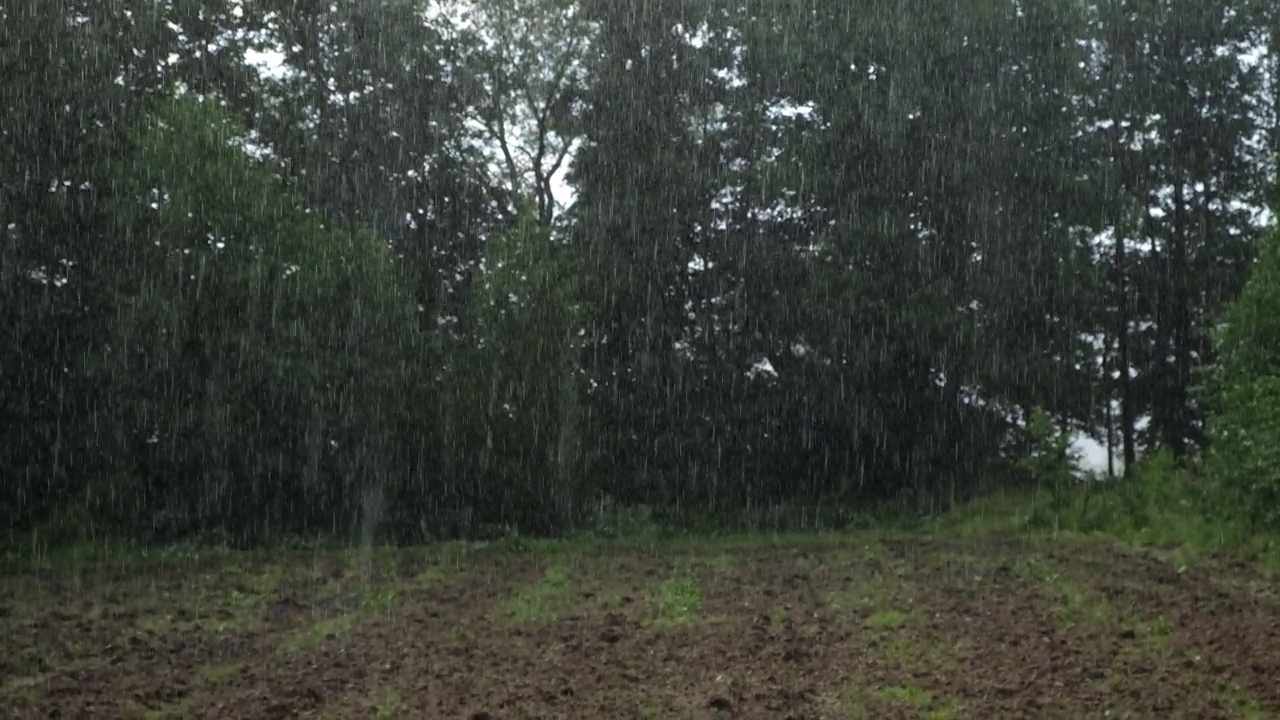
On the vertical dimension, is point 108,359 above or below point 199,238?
below

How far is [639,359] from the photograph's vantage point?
2406cm

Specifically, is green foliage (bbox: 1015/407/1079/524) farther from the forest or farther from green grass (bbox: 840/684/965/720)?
green grass (bbox: 840/684/965/720)

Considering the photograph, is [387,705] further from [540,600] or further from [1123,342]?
[1123,342]

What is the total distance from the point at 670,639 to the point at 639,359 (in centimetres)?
1500

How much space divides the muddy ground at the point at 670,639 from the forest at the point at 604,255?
471 centimetres

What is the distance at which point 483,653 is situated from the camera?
885cm

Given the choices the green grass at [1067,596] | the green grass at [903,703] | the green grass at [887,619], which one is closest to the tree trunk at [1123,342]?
the green grass at [1067,596]

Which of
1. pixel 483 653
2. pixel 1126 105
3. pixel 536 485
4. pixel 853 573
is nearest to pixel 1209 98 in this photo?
pixel 1126 105

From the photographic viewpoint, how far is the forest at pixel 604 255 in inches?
732

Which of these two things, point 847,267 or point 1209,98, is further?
point 1209,98

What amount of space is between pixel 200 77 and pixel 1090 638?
1865 cm

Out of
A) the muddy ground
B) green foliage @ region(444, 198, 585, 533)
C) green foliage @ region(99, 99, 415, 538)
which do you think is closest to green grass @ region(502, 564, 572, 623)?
the muddy ground

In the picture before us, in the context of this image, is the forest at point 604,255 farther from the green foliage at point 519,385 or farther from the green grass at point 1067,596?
the green grass at point 1067,596

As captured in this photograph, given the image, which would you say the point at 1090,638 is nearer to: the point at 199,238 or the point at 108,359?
the point at 199,238
